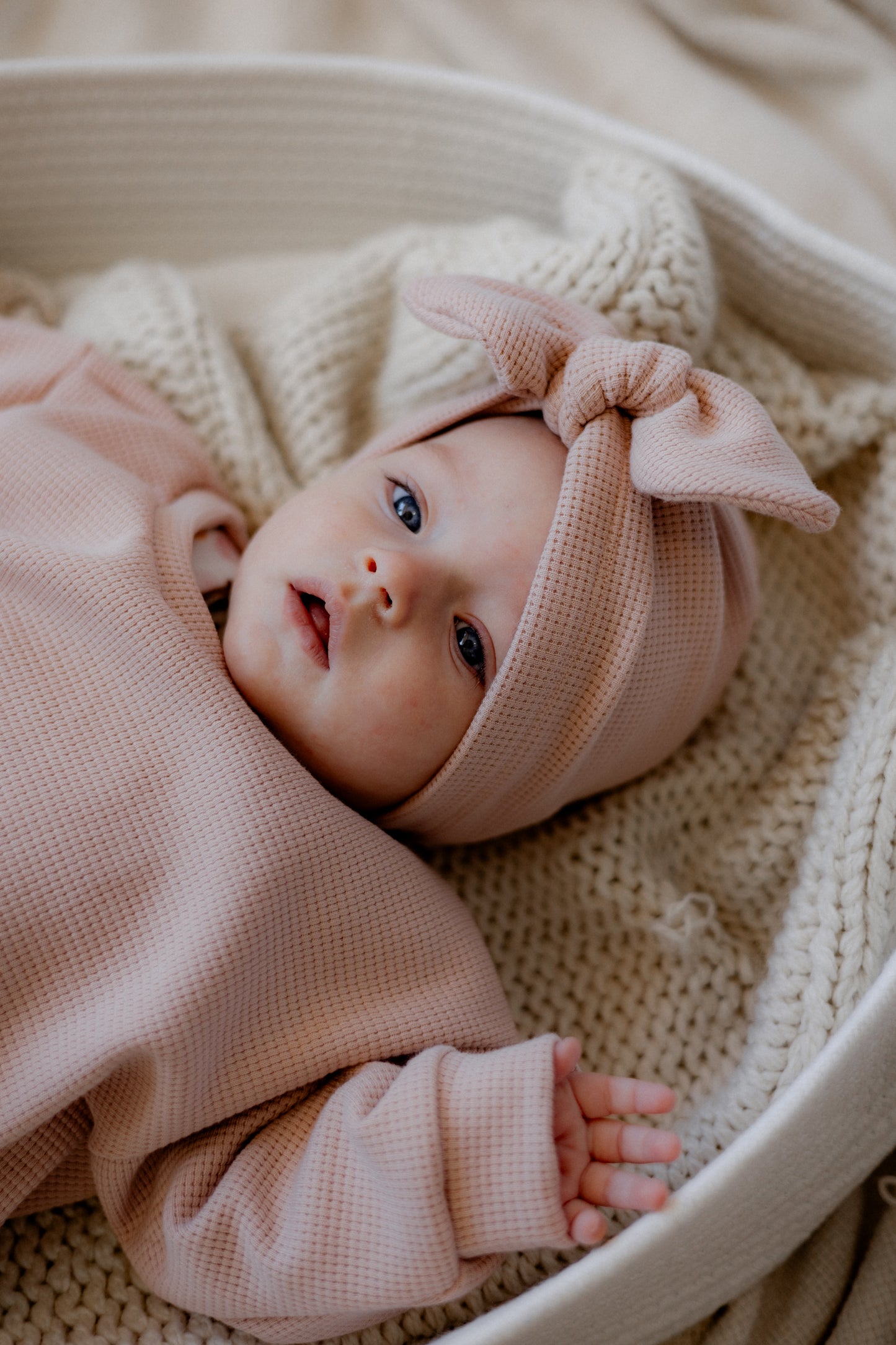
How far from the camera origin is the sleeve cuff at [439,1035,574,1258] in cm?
97

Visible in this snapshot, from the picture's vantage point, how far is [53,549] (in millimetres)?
1203

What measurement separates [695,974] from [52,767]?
775 mm

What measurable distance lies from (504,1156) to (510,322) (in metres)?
0.80

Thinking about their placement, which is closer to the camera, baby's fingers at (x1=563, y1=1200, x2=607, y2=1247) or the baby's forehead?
baby's fingers at (x1=563, y1=1200, x2=607, y2=1247)

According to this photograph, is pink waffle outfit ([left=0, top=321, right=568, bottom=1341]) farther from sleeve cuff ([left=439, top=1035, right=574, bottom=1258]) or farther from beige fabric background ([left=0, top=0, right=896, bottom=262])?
beige fabric background ([left=0, top=0, right=896, bottom=262])

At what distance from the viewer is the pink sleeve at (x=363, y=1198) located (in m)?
0.98

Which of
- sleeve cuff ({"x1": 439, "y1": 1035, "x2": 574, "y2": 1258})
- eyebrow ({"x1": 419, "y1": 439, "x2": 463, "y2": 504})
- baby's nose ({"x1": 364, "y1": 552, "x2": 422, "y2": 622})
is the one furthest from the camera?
eyebrow ({"x1": 419, "y1": 439, "x2": 463, "y2": 504})

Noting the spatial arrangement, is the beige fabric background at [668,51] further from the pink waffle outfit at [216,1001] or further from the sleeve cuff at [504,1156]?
the sleeve cuff at [504,1156]

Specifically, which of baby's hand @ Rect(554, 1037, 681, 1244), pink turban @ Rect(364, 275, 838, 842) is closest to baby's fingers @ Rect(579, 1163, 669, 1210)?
baby's hand @ Rect(554, 1037, 681, 1244)

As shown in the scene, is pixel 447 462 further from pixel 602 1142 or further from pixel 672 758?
pixel 602 1142

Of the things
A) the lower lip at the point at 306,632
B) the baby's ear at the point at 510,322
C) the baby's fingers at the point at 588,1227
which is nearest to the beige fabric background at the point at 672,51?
the baby's ear at the point at 510,322

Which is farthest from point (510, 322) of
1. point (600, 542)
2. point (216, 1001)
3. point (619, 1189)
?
point (619, 1189)

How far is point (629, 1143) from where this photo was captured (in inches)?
40.5

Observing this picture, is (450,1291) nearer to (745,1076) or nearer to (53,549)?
(745,1076)
